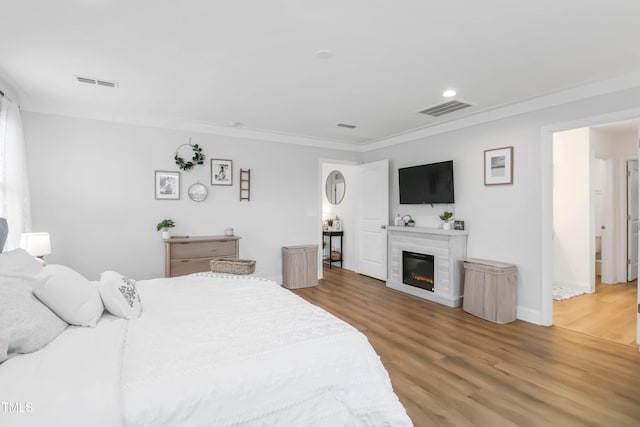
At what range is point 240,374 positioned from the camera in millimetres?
1285

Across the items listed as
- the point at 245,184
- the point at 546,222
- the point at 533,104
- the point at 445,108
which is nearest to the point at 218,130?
the point at 245,184

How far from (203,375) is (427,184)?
14.0ft

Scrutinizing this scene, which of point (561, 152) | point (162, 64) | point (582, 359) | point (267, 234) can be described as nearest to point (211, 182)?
point (267, 234)

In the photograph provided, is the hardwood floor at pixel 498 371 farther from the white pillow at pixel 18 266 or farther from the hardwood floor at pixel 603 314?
the white pillow at pixel 18 266

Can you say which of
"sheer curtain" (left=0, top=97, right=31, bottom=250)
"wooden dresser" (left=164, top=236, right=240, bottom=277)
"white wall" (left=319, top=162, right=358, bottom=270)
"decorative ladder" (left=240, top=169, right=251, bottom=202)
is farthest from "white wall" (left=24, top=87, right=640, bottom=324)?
"white wall" (left=319, top=162, right=358, bottom=270)

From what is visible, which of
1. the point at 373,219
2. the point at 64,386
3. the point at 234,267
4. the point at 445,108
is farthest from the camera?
the point at 373,219

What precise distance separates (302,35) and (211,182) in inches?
119

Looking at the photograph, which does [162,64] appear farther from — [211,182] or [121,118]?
[211,182]

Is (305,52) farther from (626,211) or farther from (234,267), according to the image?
(626,211)

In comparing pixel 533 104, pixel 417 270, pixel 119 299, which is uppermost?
pixel 533 104

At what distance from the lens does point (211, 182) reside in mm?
4789

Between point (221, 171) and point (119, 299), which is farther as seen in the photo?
point (221, 171)

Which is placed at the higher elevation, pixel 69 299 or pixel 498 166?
pixel 498 166

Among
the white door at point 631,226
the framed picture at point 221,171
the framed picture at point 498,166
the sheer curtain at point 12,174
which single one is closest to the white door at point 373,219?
the framed picture at point 498,166
